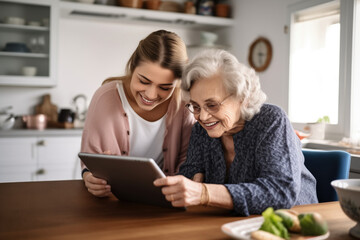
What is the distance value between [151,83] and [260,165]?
23.5 inches

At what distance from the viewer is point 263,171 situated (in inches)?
48.0

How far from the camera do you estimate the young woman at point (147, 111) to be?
160cm

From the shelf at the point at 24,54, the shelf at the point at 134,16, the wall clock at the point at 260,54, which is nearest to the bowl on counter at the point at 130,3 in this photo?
the shelf at the point at 134,16

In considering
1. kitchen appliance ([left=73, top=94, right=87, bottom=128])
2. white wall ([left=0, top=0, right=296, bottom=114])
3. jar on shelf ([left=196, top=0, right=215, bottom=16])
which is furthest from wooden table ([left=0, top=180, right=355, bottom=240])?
jar on shelf ([left=196, top=0, right=215, bottom=16])

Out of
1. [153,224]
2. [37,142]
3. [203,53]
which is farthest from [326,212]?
[37,142]

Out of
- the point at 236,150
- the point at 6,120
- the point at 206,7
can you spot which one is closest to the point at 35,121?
the point at 6,120

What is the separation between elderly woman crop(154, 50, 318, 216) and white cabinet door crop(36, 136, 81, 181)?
247 centimetres

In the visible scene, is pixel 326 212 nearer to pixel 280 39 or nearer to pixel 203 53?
pixel 203 53

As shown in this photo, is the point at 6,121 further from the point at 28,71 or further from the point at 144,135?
the point at 144,135

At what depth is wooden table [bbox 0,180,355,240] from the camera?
0.92 meters

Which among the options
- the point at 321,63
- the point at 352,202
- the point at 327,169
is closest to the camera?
the point at 352,202

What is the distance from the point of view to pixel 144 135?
70.8 inches

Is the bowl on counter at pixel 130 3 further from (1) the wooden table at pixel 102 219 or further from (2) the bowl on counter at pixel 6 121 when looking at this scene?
(1) the wooden table at pixel 102 219

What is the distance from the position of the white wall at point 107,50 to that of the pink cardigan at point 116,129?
2.30m
